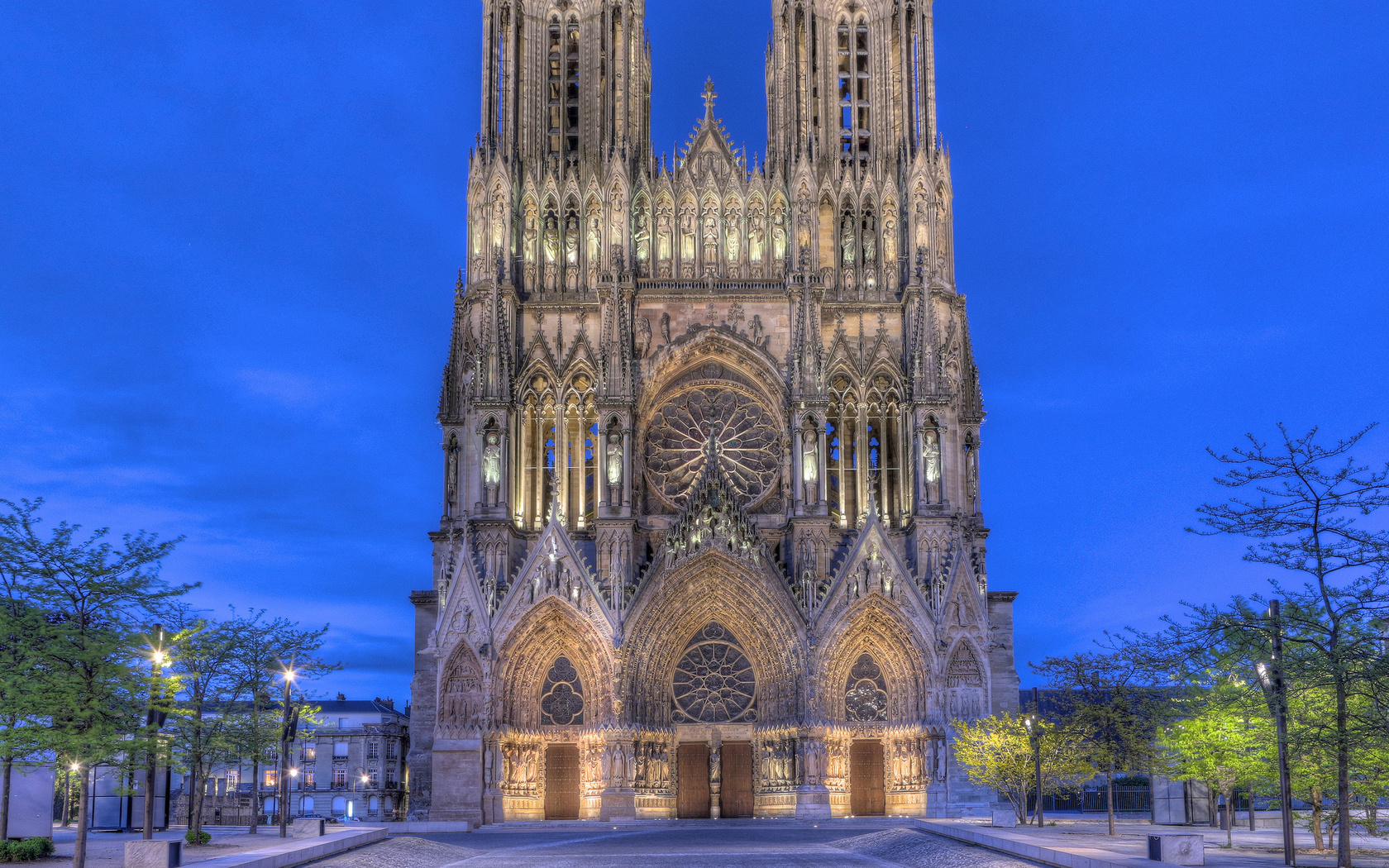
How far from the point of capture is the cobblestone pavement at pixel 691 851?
2858cm

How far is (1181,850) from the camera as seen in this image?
924 inches

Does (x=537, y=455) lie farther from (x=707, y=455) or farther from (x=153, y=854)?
(x=153, y=854)

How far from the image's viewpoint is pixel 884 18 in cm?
5741

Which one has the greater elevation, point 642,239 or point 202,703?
point 642,239

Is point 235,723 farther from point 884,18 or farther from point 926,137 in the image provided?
point 884,18

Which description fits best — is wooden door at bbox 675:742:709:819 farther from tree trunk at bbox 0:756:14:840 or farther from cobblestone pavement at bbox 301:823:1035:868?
tree trunk at bbox 0:756:14:840

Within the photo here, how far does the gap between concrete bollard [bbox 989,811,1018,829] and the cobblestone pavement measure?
3.24m

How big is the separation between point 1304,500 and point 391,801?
243 feet

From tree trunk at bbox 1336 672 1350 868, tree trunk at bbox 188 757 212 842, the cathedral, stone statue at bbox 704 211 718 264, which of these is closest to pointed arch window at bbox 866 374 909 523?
the cathedral

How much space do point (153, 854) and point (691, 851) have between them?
13103 millimetres

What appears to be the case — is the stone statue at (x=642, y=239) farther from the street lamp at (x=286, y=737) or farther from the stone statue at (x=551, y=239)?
the street lamp at (x=286, y=737)

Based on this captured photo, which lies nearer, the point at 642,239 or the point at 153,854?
the point at 153,854

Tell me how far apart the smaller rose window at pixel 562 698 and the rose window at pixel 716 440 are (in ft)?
26.0

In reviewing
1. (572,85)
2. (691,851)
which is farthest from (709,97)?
(691,851)
